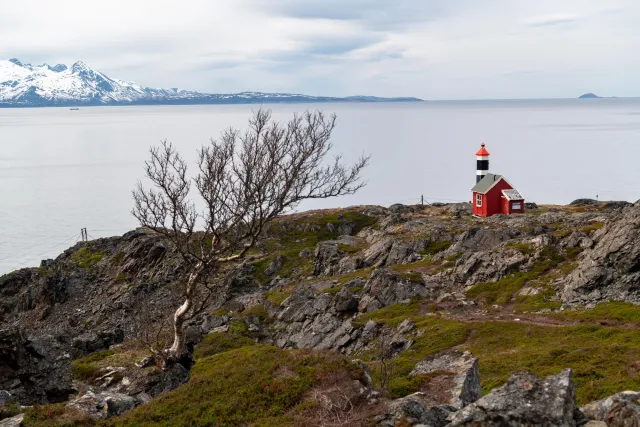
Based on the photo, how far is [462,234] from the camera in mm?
60562

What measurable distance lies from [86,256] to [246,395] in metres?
73.1

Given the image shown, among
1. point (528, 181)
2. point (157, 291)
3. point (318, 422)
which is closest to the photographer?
point (318, 422)

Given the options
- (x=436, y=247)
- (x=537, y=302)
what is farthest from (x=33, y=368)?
(x=436, y=247)

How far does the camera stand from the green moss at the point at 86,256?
8188 cm

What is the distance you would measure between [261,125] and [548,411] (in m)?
23.0

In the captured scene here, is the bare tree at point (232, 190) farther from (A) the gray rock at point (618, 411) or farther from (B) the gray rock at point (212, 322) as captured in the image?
(B) the gray rock at point (212, 322)

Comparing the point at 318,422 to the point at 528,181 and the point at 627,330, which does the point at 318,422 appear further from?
the point at 528,181

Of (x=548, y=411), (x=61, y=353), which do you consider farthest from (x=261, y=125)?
(x=548, y=411)

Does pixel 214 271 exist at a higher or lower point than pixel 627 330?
higher

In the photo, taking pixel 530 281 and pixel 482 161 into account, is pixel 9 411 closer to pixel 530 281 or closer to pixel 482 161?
pixel 530 281

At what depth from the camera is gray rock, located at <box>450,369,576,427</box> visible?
13.0 m

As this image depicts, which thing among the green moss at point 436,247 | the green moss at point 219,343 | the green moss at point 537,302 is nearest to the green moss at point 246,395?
the green moss at point 219,343

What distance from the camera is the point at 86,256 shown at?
84500mm

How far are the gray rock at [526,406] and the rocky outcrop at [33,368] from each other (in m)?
19.1
